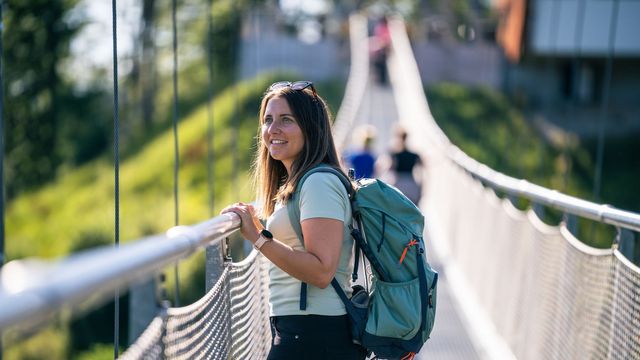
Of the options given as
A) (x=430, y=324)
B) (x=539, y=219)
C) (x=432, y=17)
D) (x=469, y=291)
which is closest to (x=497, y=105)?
(x=432, y=17)

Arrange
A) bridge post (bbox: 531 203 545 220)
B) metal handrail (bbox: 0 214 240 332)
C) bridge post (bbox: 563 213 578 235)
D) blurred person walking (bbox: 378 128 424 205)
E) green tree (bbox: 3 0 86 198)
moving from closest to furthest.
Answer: metal handrail (bbox: 0 214 240 332) → bridge post (bbox: 563 213 578 235) → bridge post (bbox: 531 203 545 220) → blurred person walking (bbox: 378 128 424 205) → green tree (bbox: 3 0 86 198)

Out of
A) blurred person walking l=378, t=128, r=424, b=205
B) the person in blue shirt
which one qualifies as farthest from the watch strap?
blurred person walking l=378, t=128, r=424, b=205

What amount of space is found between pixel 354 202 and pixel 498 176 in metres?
4.39

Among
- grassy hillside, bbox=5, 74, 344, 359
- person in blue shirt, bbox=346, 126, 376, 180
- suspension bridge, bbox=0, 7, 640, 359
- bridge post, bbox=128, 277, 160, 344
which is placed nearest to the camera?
suspension bridge, bbox=0, 7, 640, 359

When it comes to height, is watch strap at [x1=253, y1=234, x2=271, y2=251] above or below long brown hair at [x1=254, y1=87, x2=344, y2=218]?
below

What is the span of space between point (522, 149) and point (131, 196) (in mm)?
10218

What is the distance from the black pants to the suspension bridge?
143mm

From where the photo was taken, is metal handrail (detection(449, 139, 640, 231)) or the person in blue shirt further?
the person in blue shirt

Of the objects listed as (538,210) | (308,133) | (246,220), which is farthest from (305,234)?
(538,210)

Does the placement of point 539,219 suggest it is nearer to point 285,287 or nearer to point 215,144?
point 285,287

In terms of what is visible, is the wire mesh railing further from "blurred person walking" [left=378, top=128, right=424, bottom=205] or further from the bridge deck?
"blurred person walking" [left=378, top=128, right=424, bottom=205]

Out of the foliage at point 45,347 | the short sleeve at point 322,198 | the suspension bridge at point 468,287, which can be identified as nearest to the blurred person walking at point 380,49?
the foliage at point 45,347

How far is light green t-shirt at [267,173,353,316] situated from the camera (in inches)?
101

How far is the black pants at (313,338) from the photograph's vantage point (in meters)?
2.64
